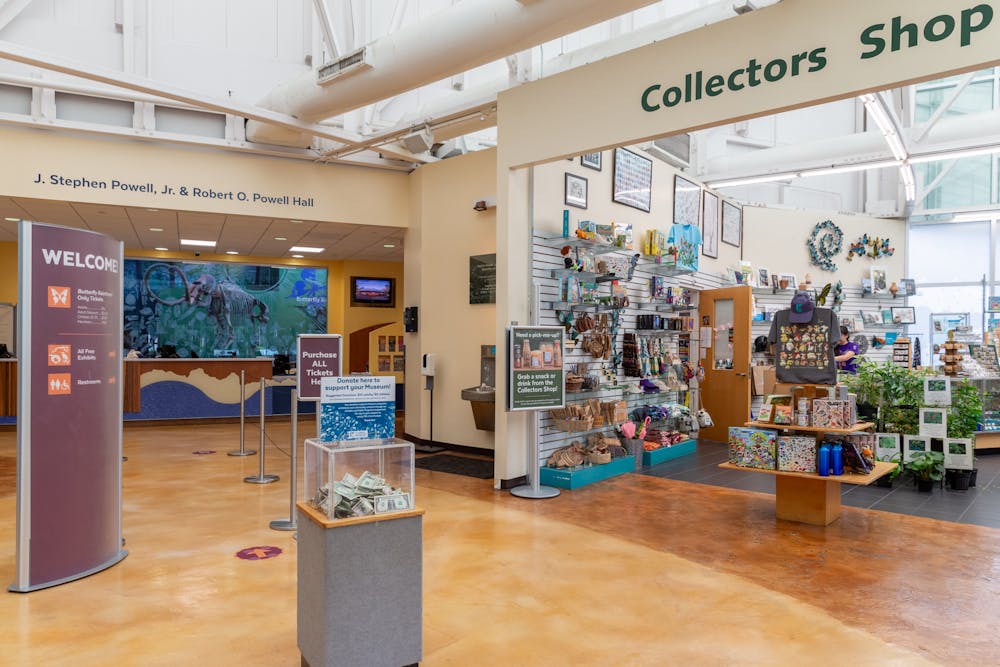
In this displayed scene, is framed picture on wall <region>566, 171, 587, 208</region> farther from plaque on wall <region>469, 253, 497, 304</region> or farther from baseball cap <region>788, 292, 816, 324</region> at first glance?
baseball cap <region>788, 292, 816, 324</region>

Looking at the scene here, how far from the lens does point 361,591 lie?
2.81 metres

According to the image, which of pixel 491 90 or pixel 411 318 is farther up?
pixel 491 90

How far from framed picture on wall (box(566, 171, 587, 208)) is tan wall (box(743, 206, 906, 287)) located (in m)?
4.90

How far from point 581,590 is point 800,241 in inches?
375

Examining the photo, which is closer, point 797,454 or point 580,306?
point 797,454

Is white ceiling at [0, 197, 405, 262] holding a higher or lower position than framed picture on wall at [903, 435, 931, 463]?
higher

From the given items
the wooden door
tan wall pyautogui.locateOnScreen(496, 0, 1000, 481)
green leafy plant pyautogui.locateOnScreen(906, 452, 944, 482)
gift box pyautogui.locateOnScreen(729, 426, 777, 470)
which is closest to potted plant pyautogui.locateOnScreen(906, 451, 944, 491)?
green leafy plant pyautogui.locateOnScreen(906, 452, 944, 482)

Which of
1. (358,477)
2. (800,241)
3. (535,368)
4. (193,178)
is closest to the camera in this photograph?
(358,477)

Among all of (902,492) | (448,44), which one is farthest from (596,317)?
(902,492)

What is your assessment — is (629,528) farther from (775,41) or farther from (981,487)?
(981,487)

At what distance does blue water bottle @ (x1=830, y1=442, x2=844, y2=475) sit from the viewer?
5.19 metres

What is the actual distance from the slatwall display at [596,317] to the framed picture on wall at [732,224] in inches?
64.8

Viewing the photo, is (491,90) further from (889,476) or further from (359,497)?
(889,476)

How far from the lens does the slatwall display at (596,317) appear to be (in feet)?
22.4
